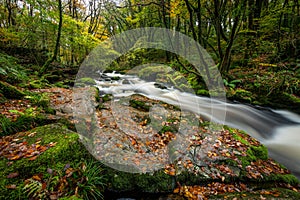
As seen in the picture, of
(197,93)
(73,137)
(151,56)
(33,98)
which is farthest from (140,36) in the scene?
(73,137)

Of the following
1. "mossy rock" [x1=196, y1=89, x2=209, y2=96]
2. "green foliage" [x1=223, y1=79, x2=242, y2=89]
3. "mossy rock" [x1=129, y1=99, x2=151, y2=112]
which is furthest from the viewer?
"mossy rock" [x1=196, y1=89, x2=209, y2=96]

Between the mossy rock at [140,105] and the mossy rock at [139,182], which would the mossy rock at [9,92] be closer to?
the mossy rock at [140,105]

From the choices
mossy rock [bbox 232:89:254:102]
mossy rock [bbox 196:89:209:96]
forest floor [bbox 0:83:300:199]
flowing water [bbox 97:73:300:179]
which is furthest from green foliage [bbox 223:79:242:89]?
forest floor [bbox 0:83:300:199]

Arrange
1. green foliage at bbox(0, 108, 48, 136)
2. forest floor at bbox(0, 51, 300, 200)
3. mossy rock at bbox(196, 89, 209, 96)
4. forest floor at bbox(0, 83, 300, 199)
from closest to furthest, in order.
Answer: forest floor at bbox(0, 51, 300, 200), forest floor at bbox(0, 83, 300, 199), green foliage at bbox(0, 108, 48, 136), mossy rock at bbox(196, 89, 209, 96)

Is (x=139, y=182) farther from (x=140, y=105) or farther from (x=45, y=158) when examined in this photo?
(x=140, y=105)

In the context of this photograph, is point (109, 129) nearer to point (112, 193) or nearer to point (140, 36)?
point (112, 193)

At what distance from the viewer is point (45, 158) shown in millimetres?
2357

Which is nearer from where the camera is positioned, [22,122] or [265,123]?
[22,122]

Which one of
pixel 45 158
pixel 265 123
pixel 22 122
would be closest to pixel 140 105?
pixel 22 122

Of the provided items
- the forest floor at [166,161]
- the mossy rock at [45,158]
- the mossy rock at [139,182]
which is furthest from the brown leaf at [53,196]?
the mossy rock at [139,182]

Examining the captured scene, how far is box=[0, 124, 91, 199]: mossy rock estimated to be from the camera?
1.97 m

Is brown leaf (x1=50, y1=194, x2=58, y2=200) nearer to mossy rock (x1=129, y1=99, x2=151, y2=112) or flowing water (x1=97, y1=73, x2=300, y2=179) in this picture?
mossy rock (x1=129, y1=99, x2=151, y2=112)

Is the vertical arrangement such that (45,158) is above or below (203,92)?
below

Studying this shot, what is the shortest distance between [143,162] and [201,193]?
3.90 ft
